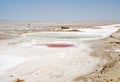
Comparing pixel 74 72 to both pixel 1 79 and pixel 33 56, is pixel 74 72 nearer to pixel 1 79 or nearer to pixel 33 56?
pixel 1 79

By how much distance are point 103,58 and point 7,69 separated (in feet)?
21.4

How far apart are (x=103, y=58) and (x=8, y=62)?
245 inches

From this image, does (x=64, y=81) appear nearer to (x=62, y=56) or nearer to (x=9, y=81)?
(x=9, y=81)

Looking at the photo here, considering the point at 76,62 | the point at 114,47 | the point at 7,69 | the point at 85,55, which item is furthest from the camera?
the point at 114,47

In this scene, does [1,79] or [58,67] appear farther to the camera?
[58,67]

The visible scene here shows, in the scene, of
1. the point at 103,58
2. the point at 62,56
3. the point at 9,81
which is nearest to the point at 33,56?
the point at 62,56

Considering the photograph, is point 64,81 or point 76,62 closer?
point 64,81

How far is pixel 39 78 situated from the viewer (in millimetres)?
11883

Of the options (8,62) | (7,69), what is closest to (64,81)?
(7,69)

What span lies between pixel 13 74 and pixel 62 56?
5.56 m

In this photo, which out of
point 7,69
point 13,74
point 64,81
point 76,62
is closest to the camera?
point 64,81

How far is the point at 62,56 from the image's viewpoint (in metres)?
17.5

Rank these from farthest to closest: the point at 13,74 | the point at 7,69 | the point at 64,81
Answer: the point at 7,69
the point at 13,74
the point at 64,81

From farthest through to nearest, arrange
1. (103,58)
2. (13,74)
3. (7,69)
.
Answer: (103,58) < (7,69) < (13,74)
